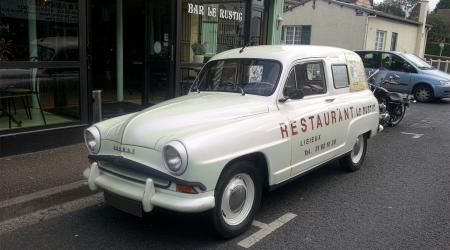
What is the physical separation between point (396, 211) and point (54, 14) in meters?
5.65

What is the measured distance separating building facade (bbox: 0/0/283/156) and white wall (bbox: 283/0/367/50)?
12622mm

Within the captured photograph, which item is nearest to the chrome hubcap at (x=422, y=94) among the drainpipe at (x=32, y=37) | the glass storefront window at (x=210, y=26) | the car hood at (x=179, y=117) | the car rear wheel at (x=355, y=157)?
the glass storefront window at (x=210, y=26)

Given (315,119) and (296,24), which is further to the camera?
(296,24)

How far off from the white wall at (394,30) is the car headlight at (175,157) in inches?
854

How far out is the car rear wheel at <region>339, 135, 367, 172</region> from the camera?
A: 6242 millimetres

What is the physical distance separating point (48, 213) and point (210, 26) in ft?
22.8

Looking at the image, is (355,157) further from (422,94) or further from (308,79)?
(422,94)

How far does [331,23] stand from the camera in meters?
24.1

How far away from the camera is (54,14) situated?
6.78 m

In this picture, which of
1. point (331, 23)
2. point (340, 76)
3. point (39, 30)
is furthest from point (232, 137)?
point (331, 23)

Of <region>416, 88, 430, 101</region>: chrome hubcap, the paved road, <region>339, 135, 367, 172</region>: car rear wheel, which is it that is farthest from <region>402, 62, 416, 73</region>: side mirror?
<region>339, 135, 367, 172</region>: car rear wheel

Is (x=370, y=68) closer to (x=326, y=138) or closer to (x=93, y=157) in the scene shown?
(x=326, y=138)

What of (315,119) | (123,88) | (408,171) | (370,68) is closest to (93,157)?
(315,119)

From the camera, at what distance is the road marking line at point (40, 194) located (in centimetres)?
466
